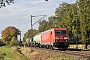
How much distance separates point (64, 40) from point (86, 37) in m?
22.2

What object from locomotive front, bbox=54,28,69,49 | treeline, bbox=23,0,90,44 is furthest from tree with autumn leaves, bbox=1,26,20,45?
locomotive front, bbox=54,28,69,49

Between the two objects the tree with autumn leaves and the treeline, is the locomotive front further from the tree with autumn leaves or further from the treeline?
the tree with autumn leaves

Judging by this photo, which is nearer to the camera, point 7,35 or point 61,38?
point 61,38

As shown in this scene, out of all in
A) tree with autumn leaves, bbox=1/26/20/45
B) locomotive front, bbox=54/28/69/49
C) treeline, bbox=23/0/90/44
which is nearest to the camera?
locomotive front, bbox=54/28/69/49

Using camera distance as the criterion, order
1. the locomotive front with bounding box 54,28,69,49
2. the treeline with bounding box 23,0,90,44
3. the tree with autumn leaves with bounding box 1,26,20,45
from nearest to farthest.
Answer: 1. the locomotive front with bounding box 54,28,69,49
2. the treeline with bounding box 23,0,90,44
3. the tree with autumn leaves with bounding box 1,26,20,45

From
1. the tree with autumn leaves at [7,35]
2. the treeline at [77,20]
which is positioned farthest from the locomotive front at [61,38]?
the tree with autumn leaves at [7,35]

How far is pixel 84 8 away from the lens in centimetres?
6341

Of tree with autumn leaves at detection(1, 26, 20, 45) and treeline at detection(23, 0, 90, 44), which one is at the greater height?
treeline at detection(23, 0, 90, 44)

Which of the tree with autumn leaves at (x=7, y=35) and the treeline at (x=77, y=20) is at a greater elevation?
the treeline at (x=77, y=20)

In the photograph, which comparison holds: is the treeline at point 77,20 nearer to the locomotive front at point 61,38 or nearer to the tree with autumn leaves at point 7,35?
the locomotive front at point 61,38

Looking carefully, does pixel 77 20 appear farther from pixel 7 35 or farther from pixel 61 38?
pixel 7 35

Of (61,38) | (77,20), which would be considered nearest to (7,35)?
(77,20)

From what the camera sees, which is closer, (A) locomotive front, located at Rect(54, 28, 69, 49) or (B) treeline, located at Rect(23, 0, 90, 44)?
(A) locomotive front, located at Rect(54, 28, 69, 49)

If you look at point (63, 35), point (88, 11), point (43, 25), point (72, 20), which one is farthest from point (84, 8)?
point (43, 25)
